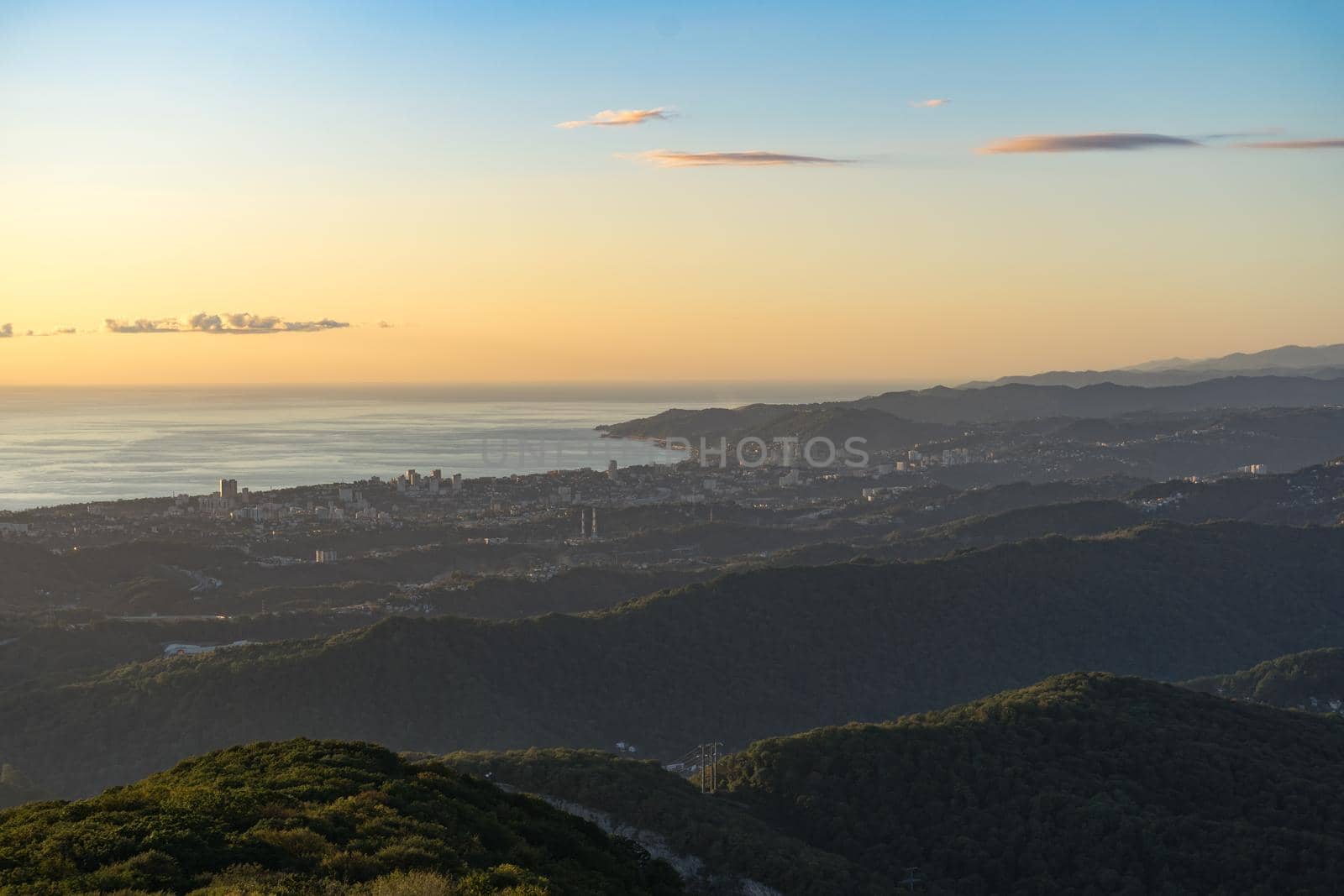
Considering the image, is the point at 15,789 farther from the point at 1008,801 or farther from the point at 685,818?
the point at 1008,801

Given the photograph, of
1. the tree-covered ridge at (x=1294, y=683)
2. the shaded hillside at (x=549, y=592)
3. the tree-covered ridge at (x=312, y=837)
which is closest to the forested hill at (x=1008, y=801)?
the tree-covered ridge at (x=312, y=837)

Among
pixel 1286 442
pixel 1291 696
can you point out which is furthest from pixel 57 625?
pixel 1286 442

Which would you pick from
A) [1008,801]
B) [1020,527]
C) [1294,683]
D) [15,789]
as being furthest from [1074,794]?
[1020,527]

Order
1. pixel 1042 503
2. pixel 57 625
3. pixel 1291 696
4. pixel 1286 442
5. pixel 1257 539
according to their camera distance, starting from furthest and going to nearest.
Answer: pixel 1286 442 → pixel 1042 503 → pixel 1257 539 → pixel 57 625 → pixel 1291 696

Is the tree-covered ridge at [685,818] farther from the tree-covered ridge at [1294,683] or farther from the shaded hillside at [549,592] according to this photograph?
the shaded hillside at [549,592]

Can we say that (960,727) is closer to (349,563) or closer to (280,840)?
(280,840)

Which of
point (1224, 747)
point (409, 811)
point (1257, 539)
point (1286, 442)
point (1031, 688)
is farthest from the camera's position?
point (1286, 442)
